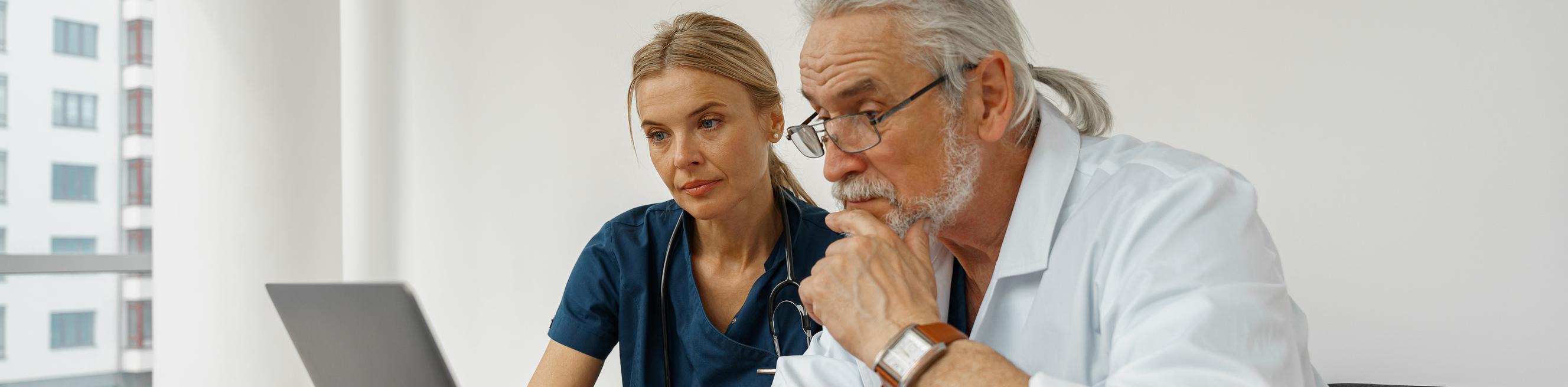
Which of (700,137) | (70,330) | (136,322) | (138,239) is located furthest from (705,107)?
(70,330)

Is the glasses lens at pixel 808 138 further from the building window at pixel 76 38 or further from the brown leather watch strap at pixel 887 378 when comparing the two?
the building window at pixel 76 38

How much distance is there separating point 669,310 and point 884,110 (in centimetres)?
74

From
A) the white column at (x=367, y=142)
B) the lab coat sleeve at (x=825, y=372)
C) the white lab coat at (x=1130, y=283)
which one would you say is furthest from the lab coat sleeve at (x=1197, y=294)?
the white column at (x=367, y=142)

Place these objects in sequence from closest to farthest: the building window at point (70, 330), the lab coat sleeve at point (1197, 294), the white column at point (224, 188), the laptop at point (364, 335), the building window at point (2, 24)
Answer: the lab coat sleeve at point (1197, 294), the laptop at point (364, 335), the white column at point (224, 188), the building window at point (2, 24), the building window at point (70, 330)

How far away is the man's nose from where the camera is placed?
1.13 meters

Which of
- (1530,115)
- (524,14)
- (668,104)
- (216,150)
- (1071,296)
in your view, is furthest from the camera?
(524,14)

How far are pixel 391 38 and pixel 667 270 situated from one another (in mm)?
1956

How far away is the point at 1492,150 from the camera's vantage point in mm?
1481

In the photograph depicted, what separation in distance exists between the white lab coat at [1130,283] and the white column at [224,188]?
6.39 feet

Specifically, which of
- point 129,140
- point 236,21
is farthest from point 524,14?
point 129,140

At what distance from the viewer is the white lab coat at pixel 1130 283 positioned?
0.79 m

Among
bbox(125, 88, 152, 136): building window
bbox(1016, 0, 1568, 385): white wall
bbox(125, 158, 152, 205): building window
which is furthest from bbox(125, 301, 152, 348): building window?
bbox(1016, 0, 1568, 385): white wall

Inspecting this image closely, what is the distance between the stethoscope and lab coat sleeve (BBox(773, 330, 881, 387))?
10.7 inches

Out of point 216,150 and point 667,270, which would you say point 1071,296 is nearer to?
point 667,270
